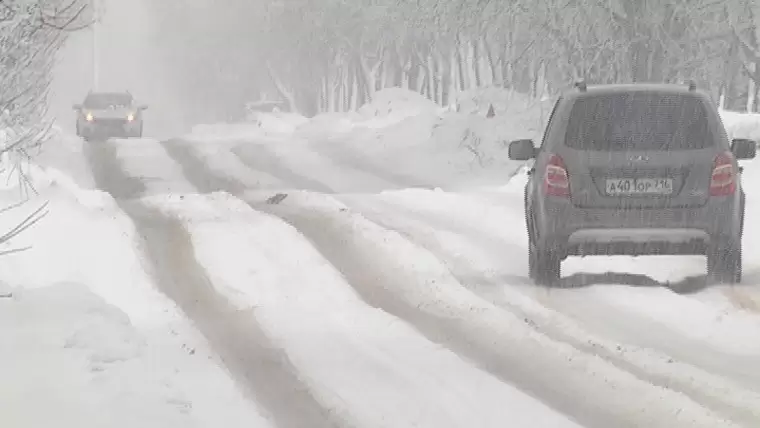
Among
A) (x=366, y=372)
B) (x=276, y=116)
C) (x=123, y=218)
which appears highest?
(x=366, y=372)

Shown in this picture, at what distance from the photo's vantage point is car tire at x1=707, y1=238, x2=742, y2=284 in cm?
1026

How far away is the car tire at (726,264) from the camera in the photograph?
10.3 m

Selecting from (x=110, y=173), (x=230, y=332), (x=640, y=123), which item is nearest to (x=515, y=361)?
(x=230, y=332)

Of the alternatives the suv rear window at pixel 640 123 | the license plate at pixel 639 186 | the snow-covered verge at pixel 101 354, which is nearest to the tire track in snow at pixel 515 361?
the snow-covered verge at pixel 101 354

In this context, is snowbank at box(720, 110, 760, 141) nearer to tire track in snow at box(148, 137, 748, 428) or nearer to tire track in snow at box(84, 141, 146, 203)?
tire track in snow at box(148, 137, 748, 428)

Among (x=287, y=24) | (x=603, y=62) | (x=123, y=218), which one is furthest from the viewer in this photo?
(x=287, y=24)

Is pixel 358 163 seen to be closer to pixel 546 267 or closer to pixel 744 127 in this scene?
pixel 744 127

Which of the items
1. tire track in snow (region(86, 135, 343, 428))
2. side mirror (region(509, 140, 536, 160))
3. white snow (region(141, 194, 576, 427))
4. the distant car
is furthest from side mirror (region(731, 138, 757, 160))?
the distant car

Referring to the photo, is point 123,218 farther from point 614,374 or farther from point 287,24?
point 287,24

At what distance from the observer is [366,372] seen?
711cm

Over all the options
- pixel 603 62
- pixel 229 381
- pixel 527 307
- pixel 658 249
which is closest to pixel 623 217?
pixel 658 249

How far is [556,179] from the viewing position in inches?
395

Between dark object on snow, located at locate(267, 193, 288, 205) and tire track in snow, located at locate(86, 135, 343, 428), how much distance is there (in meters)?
2.46

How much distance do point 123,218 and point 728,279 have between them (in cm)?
774
